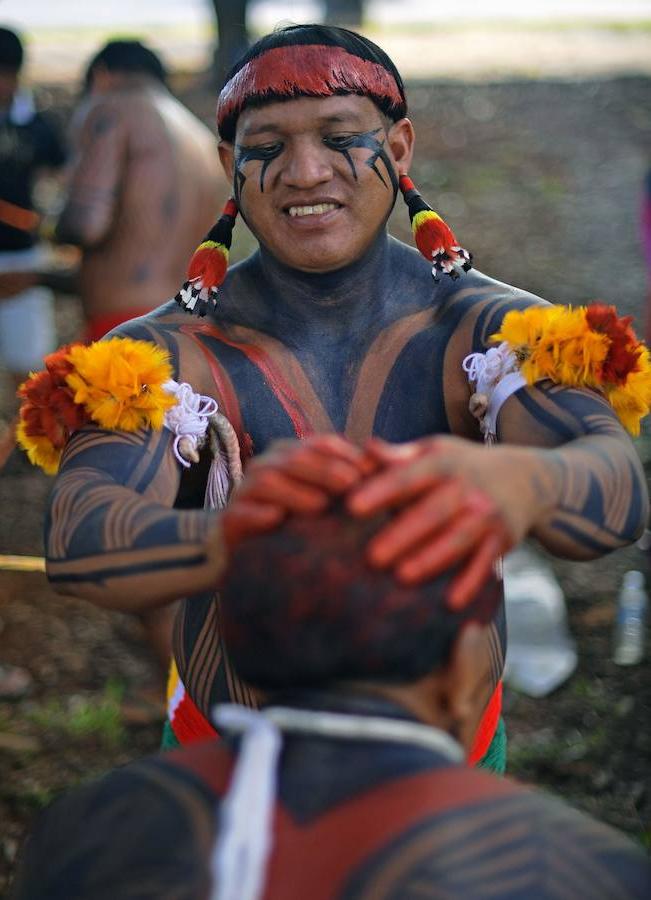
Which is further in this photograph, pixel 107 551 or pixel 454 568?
pixel 107 551

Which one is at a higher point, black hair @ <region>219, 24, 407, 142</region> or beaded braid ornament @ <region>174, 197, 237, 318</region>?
black hair @ <region>219, 24, 407, 142</region>

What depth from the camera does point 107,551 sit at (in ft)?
6.51

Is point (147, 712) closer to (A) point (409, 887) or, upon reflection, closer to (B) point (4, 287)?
(B) point (4, 287)

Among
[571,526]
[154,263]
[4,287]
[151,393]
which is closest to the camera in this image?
[571,526]

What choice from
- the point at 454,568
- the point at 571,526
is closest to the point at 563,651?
the point at 571,526

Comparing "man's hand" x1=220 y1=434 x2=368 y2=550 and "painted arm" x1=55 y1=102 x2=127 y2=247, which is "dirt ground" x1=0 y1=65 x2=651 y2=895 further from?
"man's hand" x1=220 y1=434 x2=368 y2=550

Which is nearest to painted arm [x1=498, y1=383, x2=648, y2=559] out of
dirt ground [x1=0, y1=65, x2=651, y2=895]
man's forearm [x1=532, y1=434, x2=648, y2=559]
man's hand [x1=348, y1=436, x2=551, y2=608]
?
man's forearm [x1=532, y1=434, x2=648, y2=559]

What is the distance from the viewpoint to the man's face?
237 cm

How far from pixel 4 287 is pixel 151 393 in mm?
3905

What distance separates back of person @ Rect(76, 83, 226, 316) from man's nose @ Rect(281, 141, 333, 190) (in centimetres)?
292

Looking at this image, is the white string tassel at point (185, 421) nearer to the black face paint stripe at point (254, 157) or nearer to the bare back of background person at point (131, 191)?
the black face paint stripe at point (254, 157)

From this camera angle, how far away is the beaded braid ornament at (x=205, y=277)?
251 centimetres

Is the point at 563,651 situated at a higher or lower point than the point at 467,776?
lower

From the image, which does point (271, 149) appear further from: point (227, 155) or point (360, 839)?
point (360, 839)
